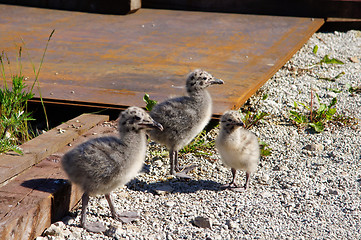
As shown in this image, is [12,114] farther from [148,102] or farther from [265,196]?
[265,196]

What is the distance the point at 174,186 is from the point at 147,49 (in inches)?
140

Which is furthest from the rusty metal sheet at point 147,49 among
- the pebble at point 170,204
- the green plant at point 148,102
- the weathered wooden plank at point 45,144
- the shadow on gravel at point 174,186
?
the pebble at point 170,204

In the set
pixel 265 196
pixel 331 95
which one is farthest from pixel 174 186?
pixel 331 95

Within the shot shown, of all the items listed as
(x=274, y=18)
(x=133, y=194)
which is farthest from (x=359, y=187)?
(x=274, y=18)

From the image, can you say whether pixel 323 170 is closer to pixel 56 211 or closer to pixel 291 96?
pixel 291 96

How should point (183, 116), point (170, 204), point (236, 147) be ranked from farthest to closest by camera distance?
1. point (183, 116)
2. point (236, 147)
3. point (170, 204)

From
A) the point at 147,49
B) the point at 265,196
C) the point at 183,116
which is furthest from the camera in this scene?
the point at 147,49

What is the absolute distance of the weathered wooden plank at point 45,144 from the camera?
4.34m

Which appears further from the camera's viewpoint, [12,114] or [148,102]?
[148,102]

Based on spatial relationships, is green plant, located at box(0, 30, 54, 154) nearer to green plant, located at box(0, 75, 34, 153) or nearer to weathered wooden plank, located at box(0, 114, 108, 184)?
green plant, located at box(0, 75, 34, 153)

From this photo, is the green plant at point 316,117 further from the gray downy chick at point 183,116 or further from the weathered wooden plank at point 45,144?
the weathered wooden plank at point 45,144

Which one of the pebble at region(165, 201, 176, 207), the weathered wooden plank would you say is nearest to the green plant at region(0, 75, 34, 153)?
the weathered wooden plank

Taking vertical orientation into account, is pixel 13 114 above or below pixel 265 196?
above

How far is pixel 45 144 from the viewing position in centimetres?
487
